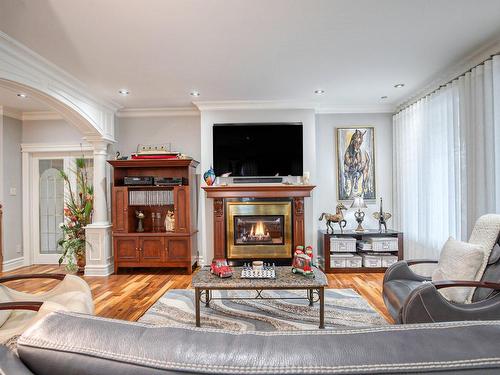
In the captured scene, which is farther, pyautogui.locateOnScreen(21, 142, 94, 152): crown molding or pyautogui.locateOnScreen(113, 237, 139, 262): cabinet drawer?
pyautogui.locateOnScreen(21, 142, 94, 152): crown molding

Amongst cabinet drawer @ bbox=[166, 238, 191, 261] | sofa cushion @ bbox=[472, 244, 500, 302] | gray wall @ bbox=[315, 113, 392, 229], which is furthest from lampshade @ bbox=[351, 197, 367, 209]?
cabinet drawer @ bbox=[166, 238, 191, 261]

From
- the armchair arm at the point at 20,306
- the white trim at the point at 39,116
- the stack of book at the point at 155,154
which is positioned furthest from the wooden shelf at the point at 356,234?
the white trim at the point at 39,116

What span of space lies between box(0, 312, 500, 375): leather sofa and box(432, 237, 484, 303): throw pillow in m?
1.80

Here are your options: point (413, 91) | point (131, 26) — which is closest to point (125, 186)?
point (131, 26)

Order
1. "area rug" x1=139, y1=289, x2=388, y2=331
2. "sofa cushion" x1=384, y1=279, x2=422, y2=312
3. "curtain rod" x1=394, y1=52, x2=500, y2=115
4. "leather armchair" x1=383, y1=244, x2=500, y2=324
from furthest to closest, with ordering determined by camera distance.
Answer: "curtain rod" x1=394, y1=52, x2=500, y2=115 < "area rug" x1=139, y1=289, x2=388, y2=331 < "sofa cushion" x1=384, y1=279, x2=422, y2=312 < "leather armchair" x1=383, y1=244, x2=500, y2=324

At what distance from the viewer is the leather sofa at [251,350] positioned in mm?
545

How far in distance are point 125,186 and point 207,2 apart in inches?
127

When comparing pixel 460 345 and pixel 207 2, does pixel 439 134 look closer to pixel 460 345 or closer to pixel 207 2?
pixel 207 2

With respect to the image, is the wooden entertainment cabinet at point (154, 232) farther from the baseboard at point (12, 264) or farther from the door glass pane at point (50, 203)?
the baseboard at point (12, 264)

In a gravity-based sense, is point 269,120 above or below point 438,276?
above

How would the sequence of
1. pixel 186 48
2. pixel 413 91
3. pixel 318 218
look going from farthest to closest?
1. pixel 318 218
2. pixel 413 91
3. pixel 186 48

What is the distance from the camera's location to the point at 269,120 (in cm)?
475

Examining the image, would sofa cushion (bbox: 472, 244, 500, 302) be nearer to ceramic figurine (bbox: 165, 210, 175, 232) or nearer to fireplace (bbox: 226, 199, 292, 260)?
fireplace (bbox: 226, 199, 292, 260)

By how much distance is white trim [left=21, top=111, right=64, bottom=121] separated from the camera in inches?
201
